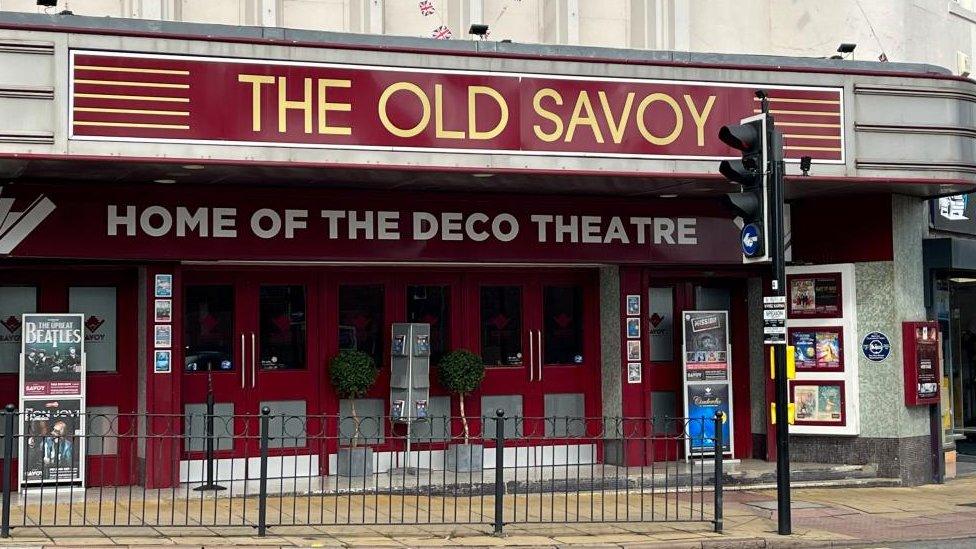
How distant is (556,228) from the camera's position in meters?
15.9

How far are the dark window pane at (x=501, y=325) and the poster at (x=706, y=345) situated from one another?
227 centimetres

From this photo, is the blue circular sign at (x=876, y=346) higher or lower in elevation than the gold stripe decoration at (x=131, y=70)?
lower

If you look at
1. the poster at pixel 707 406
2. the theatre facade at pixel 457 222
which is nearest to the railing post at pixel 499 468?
the theatre facade at pixel 457 222

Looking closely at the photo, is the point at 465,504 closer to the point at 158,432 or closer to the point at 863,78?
the point at 158,432

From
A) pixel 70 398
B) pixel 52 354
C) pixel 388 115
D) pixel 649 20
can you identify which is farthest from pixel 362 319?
pixel 649 20

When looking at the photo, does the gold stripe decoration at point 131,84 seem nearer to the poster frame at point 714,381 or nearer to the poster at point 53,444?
the poster at point 53,444

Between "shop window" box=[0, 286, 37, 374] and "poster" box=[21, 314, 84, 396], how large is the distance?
498 mm

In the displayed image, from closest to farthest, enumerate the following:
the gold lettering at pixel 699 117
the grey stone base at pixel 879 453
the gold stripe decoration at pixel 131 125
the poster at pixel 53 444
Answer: the gold stripe decoration at pixel 131 125 < the poster at pixel 53 444 < the gold lettering at pixel 699 117 < the grey stone base at pixel 879 453

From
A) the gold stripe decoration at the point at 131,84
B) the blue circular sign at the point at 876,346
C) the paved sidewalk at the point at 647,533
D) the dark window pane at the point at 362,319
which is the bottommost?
the paved sidewalk at the point at 647,533

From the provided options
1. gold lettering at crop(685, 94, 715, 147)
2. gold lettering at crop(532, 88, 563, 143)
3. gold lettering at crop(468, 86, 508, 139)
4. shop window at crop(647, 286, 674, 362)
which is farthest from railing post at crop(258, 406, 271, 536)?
shop window at crop(647, 286, 674, 362)

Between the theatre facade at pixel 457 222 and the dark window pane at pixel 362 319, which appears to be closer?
the theatre facade at pixel 457 222

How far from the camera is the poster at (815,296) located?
666 inches

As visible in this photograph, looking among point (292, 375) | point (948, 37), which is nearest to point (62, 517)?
point (292, 375)

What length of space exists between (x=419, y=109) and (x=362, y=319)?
3577 mm
